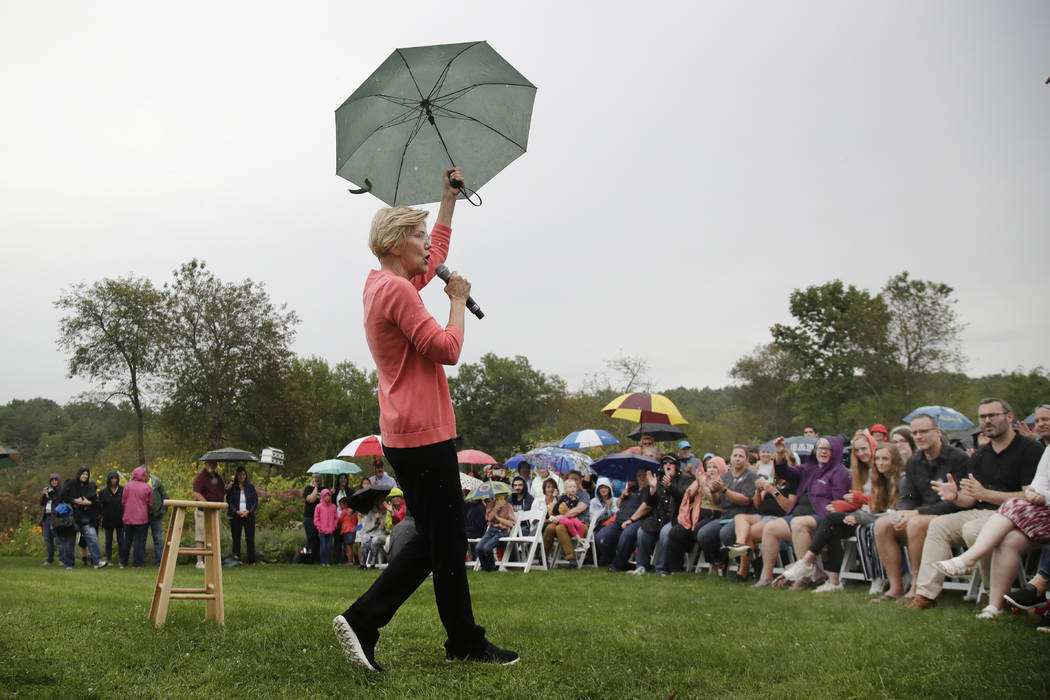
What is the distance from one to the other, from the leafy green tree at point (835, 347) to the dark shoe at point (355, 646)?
141 feet

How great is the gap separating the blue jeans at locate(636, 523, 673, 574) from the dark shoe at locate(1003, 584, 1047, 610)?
578 centimetres

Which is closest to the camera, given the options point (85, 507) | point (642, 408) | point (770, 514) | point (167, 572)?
point (167, 572)

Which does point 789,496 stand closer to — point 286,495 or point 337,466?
point 337,466

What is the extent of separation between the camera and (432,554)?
12.5 ft

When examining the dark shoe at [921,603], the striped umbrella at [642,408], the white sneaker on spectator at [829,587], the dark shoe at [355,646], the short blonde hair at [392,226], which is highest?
the striped umbrella at [642,408]

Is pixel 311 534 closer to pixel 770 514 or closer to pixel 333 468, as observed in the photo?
pixel 333 468

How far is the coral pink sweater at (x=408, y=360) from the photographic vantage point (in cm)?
371

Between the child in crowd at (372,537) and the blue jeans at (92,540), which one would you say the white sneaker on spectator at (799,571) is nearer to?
the child in crowd at (372,537)

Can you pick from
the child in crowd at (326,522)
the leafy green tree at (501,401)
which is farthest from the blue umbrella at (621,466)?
the leafy green tree at (501,401)

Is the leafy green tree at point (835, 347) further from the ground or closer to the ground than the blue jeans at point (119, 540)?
further from the ground

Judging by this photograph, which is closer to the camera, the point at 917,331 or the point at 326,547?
the point at 326,547

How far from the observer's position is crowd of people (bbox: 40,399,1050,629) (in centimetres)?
616

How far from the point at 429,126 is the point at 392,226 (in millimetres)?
849

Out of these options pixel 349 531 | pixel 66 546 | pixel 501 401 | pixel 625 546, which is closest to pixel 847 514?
pixel 625 546
